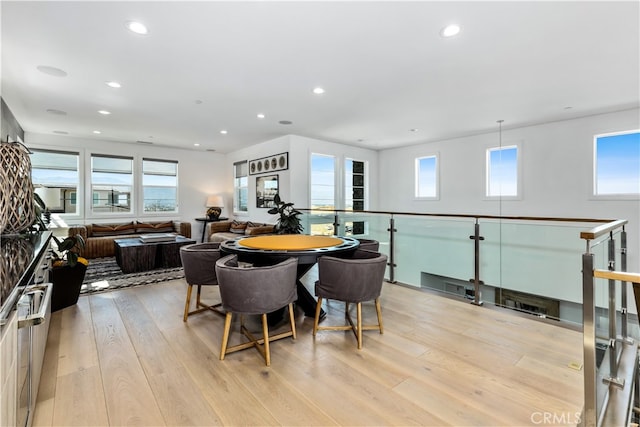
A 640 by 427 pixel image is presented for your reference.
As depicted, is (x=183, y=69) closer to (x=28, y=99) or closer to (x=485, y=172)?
(x=28, y=99)

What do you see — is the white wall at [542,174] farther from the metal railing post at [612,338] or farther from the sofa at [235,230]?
the sofa at [235,230]

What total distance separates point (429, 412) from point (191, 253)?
2.28 meters

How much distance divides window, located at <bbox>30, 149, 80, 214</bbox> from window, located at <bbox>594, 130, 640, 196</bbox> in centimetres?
1005

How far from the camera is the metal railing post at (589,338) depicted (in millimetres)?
1428

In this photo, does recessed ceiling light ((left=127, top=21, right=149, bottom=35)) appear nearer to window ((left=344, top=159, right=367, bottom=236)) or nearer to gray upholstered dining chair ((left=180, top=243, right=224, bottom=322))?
gray upholstered dining chair ((left=180, top=243, right=224, bottom=322))

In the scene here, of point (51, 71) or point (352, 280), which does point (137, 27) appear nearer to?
point (51, 71)

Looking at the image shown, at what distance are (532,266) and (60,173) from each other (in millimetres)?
8928

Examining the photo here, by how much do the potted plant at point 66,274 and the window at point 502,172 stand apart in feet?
23.0

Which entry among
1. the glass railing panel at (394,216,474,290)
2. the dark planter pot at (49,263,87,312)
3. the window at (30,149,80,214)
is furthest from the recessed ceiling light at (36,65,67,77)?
the glass railing panel at (394,216,474,290)

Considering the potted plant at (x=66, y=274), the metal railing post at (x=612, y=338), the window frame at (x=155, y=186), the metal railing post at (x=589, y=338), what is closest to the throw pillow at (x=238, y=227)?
the window frame at (x=155, y=186)

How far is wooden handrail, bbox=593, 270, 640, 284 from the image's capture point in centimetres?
130

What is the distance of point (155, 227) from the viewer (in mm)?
7191

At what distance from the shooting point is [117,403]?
5.79 ft

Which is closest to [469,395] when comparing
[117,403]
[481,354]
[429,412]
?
[429,412]
